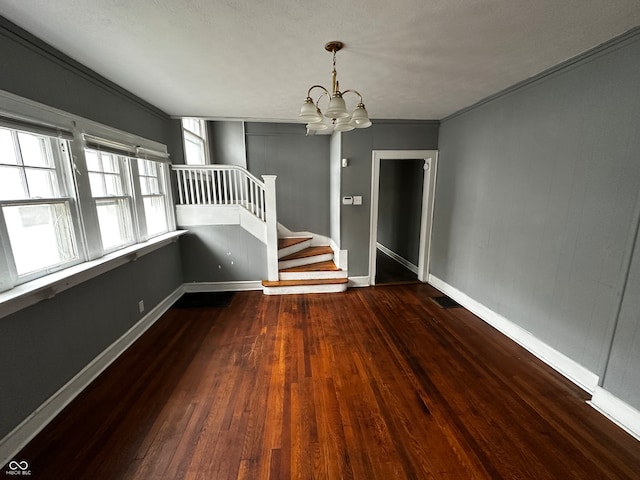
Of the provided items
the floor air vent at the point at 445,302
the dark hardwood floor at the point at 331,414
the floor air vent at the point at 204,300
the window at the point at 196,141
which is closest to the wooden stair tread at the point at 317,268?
the floor air vent at the point at 204,300

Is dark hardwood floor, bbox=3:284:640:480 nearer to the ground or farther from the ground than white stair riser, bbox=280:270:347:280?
nearer to the ground

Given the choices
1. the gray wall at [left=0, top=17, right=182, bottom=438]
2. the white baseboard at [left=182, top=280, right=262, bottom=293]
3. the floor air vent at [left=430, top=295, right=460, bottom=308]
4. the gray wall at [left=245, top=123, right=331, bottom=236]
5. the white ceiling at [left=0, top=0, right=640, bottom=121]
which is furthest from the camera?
the gray wall at [left=245, top=123, right=331, bottom=236]

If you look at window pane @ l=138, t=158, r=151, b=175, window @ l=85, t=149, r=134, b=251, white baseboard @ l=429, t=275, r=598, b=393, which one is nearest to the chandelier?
window @ l=85, t=149, r=134, b=251

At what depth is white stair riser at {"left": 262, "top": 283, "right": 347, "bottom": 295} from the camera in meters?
3.98

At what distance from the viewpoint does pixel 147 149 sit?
3.06m

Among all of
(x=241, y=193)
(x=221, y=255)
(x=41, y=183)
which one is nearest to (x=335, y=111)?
(x=41, y=183)

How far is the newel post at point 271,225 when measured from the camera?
3740 millimetres

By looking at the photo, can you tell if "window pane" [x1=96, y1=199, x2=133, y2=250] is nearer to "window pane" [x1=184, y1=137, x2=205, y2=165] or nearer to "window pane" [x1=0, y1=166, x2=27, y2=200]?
"window pane" [x1=0, y1=166, x2=27, y2=200]

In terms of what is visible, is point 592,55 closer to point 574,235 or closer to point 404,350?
point 574,235

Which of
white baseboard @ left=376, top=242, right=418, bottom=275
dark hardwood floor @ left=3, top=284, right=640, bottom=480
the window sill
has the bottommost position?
dark hardwood floor @ left=3, top=284, right=640, bottom=480

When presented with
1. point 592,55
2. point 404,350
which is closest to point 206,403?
point 404,350

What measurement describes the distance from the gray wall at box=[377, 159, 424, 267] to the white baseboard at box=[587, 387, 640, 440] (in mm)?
2902

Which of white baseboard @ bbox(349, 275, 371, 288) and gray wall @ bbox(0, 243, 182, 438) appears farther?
white baseboard @ bbox(349, 275, 371, 288)

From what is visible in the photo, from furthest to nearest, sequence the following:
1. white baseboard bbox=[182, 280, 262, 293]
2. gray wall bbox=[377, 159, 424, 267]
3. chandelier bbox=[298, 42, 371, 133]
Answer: gray wall bbox=[377, 159, 424, 267] < white baseboard bbox=[182, 280, 262, 293] < chandelier bbox=[298, 42, 371, 133]
